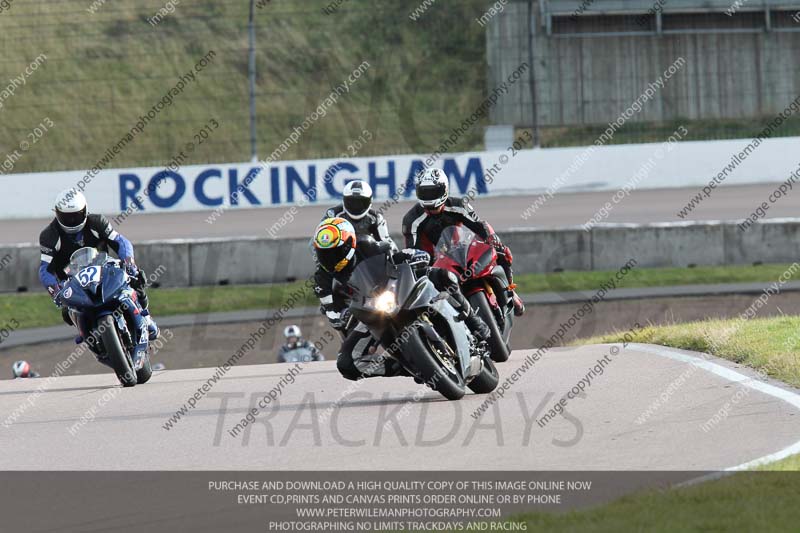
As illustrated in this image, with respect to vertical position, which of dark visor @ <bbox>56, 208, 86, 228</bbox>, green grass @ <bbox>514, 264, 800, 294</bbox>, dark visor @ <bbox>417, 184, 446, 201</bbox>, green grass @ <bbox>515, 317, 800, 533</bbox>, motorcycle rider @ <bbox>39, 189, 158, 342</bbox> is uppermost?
green grass @ <bbox>515, 317, 800, 533</bbox>

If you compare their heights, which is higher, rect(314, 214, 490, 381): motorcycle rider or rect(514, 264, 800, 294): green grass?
rect(314, 214, 490, 381): motorcycle rider

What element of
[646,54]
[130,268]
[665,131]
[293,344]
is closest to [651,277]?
[293,344]

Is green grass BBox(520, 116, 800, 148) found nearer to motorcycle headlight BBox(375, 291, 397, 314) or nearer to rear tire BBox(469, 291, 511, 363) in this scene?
rear tire BBox(469, 291, 511, 363)

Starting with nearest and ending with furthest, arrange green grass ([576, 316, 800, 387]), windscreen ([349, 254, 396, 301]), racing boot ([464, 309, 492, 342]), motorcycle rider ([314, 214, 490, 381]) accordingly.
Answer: windscreen ([349, 254, 396, 301]), motorcycle rider ([314, 214, 490, 381]), racing boot ([464, 309, 492, 342]), green grass ([576, 316, 800, 387])

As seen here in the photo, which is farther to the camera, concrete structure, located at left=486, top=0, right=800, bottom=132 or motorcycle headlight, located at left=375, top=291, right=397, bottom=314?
concrete structure, located at left=486, top=0, right=800, bottom=132

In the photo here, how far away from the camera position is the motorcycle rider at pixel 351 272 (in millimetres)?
8109

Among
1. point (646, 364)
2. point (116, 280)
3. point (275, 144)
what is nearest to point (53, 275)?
point (116, 280)

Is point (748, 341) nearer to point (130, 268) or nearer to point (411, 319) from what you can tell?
point (411, 319)

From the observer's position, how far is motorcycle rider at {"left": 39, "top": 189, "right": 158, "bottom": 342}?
11.0 meters

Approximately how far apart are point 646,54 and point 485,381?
30.5 meters

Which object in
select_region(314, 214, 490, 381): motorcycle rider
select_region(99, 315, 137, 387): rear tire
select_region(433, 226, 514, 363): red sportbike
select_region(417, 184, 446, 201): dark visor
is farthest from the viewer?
select_region(417, 184, 446, 201): dark visor

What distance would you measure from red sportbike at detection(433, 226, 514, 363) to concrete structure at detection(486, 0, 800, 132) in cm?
2644
